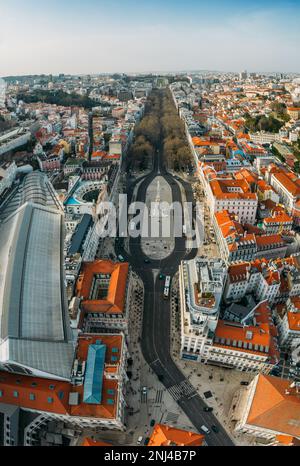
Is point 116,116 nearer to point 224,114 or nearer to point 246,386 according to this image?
point 224,114

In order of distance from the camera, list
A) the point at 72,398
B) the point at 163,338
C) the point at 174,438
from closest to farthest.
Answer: the point at 174,438
the point at 72,398
the point at 163,338

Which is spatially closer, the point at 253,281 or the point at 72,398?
the point at 72,398

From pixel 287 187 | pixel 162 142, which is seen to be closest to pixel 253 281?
pixel 287 187

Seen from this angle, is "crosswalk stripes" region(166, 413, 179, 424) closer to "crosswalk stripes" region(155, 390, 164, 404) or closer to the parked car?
"crosswalk stripes" region(155, 390, 164, 404)

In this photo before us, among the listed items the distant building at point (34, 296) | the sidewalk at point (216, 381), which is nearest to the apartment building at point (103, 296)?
the distant building at point (34, 296)

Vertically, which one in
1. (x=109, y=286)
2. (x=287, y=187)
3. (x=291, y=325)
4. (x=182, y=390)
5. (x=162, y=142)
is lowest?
(x=182, y=390)

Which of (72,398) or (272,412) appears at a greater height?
(72,398)

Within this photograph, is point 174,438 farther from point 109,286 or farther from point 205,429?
point 109,286

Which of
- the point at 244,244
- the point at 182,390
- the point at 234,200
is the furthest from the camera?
the point at 234,200

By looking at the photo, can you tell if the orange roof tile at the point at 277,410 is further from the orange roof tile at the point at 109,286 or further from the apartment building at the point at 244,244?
the apartment building at the point at 244,244
